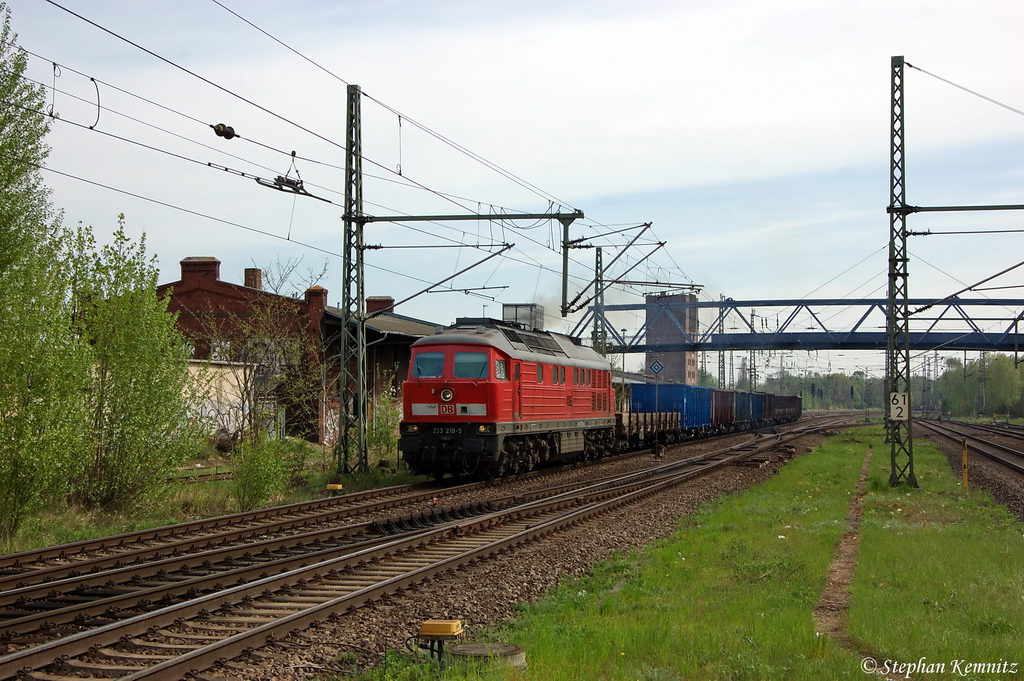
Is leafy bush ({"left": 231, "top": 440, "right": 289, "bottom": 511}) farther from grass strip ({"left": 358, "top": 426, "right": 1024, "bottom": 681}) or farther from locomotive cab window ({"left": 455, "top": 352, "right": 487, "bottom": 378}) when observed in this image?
grass strip ({"left": 358, "top": 426, "right": 1024, "bottom": 681})

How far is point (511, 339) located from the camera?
75.7ft

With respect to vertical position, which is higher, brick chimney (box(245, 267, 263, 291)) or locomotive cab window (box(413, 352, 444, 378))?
brick chimney (box(245, 267, 263, 291))

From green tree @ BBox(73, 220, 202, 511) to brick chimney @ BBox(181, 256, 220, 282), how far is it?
80.9ft

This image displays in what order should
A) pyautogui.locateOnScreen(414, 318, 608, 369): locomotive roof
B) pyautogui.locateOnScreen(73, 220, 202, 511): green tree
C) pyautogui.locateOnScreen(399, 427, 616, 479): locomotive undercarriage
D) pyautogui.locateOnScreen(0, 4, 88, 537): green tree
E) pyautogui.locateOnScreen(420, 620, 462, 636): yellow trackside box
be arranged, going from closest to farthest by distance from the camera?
pyautogui.locateOnScreen(420, 620, 462, 636): yellow trackside box
pyautogui.locateOnScreen(0, 4, 88, 537): green tree
pyautogui.locateOnScreen(73, 220, 202, 511): green tree
pyautogui.locateOnScreen(399, 427, 616, 479): locomotive undercarriage
pyautogui.locateOnScreen(414, 318, 608, 369): locomotive roof

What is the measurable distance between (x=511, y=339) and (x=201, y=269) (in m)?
22.9

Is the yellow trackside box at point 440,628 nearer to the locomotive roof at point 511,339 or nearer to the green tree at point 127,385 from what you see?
the green tree at point 127,385

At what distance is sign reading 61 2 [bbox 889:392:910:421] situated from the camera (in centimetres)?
2039

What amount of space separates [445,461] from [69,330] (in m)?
9.90

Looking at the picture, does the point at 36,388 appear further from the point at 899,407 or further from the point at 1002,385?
the point at 1002,385

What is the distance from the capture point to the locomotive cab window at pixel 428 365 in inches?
861

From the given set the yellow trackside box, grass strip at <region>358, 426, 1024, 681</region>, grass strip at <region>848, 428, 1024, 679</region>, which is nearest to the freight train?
grass strip at <region>358, 426, 1024, 681</region>

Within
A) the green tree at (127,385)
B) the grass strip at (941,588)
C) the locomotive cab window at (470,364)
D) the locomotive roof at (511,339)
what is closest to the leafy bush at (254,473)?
the green tree at (127,385)

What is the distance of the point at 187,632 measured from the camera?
841cm

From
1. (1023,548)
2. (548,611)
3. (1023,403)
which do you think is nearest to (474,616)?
(548,611)
